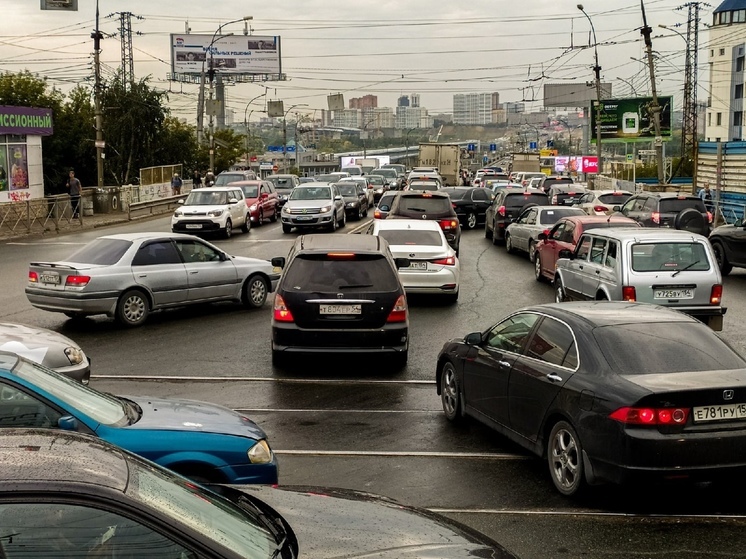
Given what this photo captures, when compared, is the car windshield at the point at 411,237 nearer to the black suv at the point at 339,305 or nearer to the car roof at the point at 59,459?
the black suv at the point at 339,305

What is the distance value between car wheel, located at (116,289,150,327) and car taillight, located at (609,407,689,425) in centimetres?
1024

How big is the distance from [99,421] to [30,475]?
9.87 feet

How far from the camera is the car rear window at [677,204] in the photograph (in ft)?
86.6

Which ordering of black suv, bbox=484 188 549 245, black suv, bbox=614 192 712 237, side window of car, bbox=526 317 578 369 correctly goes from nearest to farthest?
side window of car, bbox=526 317 578 369 < black suv, bbox=614 192 712 237 < black suv, bbox=484 188 549 245

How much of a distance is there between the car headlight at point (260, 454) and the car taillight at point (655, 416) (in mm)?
2454

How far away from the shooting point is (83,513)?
10.8ft

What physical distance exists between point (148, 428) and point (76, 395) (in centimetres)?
63

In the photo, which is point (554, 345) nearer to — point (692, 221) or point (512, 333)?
point (512, 333)

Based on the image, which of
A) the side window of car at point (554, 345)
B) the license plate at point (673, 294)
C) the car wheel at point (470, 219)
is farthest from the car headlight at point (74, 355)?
the car wheel at point (470, 219)

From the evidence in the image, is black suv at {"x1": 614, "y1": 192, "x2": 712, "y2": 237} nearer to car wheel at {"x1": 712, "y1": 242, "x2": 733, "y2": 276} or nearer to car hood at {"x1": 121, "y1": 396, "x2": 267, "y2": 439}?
car wheel at {"x1": 712, "y1": 242, "x2": 733, "y2": 276}

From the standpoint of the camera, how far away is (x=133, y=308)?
1570cm

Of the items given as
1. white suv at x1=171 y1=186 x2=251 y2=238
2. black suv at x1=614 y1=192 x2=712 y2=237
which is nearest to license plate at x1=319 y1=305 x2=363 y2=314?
black suv at x1=614 y1=192 x2=712 y2=237

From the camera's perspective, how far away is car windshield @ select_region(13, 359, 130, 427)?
6359 mm

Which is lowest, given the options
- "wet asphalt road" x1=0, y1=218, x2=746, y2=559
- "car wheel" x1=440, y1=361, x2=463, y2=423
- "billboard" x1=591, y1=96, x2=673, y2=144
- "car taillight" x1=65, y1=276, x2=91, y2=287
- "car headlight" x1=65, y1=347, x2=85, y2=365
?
"wet asphalt road" x1=0, y1=218, x2=746, y2=559
